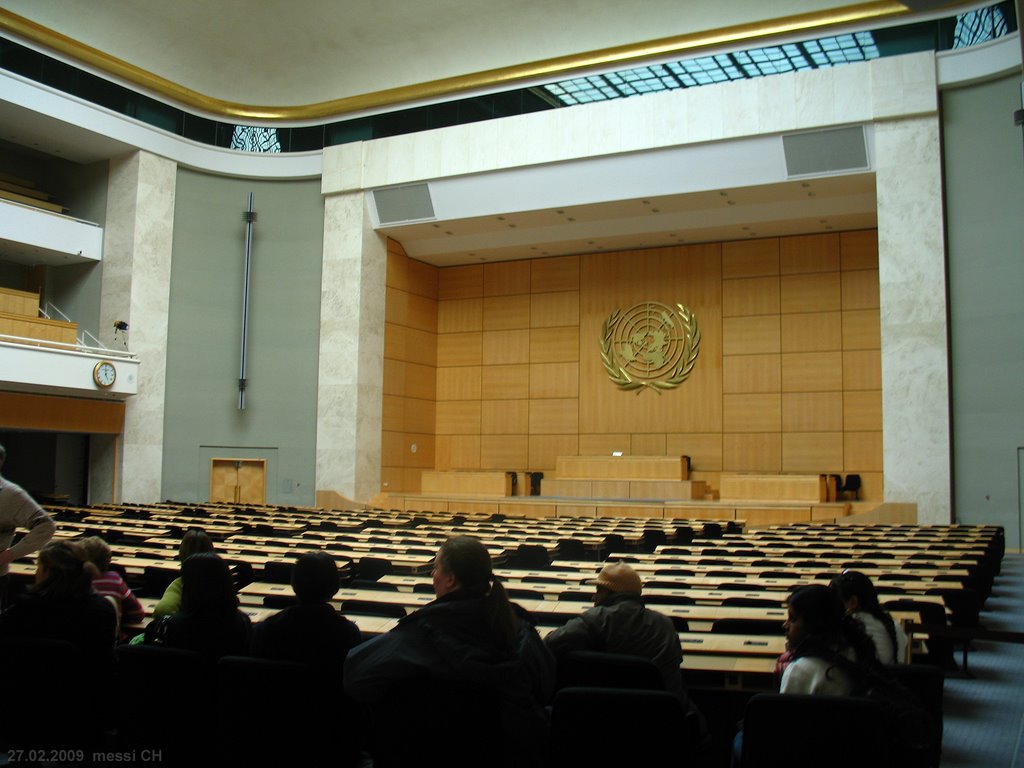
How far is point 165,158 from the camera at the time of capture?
20.4m

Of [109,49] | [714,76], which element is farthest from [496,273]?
[109,49]

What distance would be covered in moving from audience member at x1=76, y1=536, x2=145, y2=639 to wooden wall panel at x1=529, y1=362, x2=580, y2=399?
17780mm

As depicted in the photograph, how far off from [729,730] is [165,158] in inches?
763

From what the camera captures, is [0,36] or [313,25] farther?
[313,25]

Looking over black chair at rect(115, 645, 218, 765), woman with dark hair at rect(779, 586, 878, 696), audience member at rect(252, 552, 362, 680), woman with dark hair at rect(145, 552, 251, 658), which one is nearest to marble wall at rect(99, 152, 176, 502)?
woman with dark hair at rect(145, 552, 251, 658)

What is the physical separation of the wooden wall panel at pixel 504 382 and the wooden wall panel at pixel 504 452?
0.99 metres

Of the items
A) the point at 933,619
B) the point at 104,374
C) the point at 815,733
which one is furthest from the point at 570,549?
the point at 104,374

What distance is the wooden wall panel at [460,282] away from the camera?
77.2 ft

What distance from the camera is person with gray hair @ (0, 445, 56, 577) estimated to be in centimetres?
464

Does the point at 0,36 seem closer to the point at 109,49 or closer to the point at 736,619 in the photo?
the point at 109,49

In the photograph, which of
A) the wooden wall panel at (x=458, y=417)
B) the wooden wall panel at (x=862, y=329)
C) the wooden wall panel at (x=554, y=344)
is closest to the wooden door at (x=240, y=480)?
the wooden wall panel at (x=458, y=417)

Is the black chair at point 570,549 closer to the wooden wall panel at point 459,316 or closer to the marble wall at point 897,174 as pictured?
the marble wall at point 897,174

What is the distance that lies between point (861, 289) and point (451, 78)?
9585 millimetres

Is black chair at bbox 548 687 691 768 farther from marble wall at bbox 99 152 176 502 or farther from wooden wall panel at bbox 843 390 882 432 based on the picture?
marble wall at bbox 99 152 176 502
